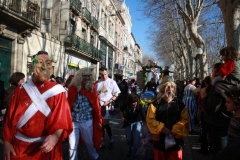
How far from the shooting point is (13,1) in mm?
12398

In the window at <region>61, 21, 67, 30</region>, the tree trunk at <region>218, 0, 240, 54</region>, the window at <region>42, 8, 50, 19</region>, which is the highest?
the window at <region>42, 8, 50, 19</region>

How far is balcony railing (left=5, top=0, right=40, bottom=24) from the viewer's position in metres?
12.3

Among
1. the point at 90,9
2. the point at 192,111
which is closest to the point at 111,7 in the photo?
the point at 90,9

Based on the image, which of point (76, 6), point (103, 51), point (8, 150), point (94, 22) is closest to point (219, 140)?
point (8, 150)

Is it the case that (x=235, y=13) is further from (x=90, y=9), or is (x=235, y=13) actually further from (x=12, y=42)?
(x=90, y=9)

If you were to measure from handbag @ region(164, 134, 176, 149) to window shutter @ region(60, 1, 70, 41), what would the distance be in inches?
703

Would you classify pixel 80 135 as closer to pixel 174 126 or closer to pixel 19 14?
pixel 174 126

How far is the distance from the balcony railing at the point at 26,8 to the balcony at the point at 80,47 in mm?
5198

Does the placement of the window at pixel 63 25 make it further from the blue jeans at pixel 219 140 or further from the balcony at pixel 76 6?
the blue jeans at pixel 219 140

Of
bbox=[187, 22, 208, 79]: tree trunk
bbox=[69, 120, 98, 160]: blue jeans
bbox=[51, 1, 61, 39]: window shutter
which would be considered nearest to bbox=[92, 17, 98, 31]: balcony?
bbox=[51, 1, 61, 39]: window shutter

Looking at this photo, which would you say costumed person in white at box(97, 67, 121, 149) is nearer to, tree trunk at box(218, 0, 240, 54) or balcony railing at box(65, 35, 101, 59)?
tree trunk at box(218, 0, 240, 54)

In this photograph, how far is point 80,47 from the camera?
890 inches

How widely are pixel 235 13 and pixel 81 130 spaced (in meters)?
4.22

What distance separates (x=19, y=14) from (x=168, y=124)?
11.9 meters
